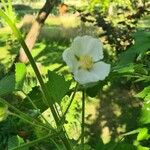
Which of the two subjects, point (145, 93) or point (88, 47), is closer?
point (88, 47)

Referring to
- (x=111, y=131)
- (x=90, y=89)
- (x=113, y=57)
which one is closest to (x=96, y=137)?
(x=111, y=131)

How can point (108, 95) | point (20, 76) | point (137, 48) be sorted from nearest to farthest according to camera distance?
point (20, 76) < point (137, 48) < point (108, 95)

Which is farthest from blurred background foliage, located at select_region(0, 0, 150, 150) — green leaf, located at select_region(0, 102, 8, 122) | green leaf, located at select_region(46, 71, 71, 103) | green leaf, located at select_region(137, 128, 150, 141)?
green leaf, located at select_region(0, 102, 8, 122)

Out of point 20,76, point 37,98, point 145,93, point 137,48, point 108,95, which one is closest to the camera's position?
point 20,76

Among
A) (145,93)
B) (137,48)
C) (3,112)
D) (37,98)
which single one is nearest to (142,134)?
(145,93)

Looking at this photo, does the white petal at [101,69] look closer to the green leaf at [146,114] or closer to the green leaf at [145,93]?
the green leaf at [145,93]

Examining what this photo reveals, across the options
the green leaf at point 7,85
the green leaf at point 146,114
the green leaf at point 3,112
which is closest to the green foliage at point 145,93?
the green leaf at point 146,114

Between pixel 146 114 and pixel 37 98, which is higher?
pixel 37 98

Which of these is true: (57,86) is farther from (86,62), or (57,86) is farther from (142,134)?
(142,134)
